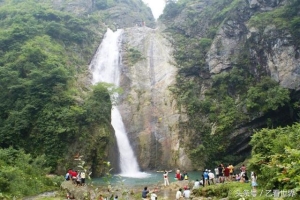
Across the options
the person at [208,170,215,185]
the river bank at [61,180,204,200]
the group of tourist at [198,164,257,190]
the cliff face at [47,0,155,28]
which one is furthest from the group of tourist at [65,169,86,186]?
the cliff face at [47,0,155,28]

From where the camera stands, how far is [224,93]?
3181 centimetres

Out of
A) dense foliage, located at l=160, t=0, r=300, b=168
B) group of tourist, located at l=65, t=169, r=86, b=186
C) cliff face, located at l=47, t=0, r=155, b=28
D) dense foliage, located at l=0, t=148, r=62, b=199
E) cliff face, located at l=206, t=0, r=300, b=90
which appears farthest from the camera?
cliff face, located at l=47, t=0, r=155, b=28

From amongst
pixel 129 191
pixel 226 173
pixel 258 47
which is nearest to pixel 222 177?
pixel 226 173

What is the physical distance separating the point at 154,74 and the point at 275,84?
14.5m

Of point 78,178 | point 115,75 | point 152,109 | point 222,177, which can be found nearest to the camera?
point 78,178

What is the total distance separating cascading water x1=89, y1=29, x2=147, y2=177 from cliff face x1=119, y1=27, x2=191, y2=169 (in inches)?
28.2

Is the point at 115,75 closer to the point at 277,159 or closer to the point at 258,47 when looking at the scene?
the point at 258,47

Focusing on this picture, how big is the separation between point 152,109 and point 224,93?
7810 mm

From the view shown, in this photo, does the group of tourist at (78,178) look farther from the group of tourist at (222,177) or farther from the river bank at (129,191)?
the group of tourist at (222,177)

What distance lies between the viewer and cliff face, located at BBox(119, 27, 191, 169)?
30.2 meters

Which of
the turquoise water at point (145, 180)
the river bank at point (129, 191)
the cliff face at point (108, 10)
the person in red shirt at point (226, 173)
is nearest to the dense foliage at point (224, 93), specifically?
Result: the turquoise water at point (145, 180)

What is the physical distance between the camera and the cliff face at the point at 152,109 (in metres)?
30.2

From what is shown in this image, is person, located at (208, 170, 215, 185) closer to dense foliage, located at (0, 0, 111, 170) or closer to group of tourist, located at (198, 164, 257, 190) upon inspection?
group of tourist, located at (198, 164, 257, 190)

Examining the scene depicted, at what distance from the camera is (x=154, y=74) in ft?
123
